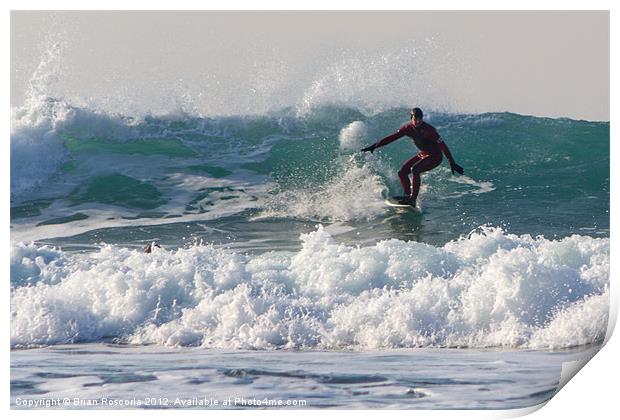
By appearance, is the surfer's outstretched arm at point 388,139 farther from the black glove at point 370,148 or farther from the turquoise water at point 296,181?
the turquoise water at point 296,181

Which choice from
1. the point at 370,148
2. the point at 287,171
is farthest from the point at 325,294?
the point at 287,171

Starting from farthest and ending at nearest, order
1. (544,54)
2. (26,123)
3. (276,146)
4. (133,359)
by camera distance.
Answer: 1. (276,146)
2. (26,123)
3. (544,54)
4. (133,359)

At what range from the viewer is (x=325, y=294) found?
10.1m

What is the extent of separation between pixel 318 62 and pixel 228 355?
348 centimetres

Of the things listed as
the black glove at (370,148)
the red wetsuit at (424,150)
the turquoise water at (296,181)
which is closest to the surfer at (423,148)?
the red wetsuit at (424,150)

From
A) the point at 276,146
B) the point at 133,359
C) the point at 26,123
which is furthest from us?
the point at 276,146

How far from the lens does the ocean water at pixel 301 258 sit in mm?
8930

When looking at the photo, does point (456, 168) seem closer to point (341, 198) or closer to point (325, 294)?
point (341, 198)

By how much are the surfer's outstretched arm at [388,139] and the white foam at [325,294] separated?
1090 millimetres

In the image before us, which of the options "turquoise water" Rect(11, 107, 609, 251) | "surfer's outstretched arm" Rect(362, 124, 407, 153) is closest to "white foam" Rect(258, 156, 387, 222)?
"turquoise water" Rect(11, 107, 609, 251)

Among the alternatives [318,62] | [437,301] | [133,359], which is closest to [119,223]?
[133,359]

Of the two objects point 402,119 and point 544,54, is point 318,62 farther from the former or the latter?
point 544,54

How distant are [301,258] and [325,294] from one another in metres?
0.54

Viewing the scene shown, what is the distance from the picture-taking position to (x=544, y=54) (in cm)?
1005
